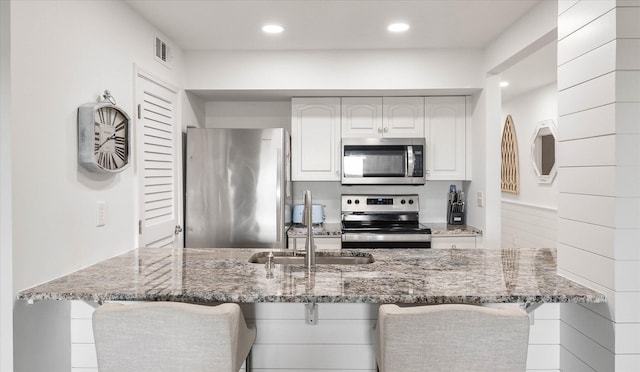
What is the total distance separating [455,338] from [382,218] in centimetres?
282

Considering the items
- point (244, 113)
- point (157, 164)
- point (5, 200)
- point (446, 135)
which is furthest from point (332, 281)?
point (244, 113)

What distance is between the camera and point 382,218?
410 centimetres

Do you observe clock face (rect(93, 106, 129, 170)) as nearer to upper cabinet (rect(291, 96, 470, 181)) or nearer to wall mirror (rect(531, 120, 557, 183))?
upper cabinet (rect(291, 96, 470, 181))

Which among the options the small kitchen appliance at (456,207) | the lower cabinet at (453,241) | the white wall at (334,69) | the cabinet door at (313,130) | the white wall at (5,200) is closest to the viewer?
the white wall at (5,200)

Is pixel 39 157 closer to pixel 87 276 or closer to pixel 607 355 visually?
pixel 87 276

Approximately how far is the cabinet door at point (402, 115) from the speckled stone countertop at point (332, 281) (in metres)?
1.84

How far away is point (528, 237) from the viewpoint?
536 cm

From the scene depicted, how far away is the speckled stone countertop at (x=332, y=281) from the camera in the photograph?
1.50m

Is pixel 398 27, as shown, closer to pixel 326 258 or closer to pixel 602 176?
pixel 326 258

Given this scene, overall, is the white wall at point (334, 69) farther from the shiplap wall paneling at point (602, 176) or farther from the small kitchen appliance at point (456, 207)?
the shiplap wall paneling at point (602, 176)

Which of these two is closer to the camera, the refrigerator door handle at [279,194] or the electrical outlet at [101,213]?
the electrical outlet at [101,213]

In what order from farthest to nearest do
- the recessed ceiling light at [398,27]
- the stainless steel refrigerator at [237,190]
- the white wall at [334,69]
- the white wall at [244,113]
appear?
the white wall at [244,113] < the white wall at [334,69] < the stainless steel refrigerator at [237,190] < the recessed ceiling light at [398,27]

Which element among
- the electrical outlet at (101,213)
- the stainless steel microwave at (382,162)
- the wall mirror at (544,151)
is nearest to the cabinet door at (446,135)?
the stainless steel microwave at (382,162)

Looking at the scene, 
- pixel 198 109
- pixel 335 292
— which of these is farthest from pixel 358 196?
pixel 335 292
